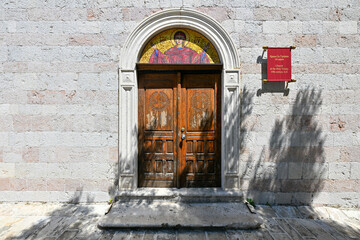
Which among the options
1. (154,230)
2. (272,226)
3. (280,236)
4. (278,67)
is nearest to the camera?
(280,236)

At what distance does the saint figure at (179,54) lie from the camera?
13.1 feet

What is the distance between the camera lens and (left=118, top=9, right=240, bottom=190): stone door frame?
12.6ft

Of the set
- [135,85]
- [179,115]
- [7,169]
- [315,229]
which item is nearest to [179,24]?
[135,85]

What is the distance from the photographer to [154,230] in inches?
124

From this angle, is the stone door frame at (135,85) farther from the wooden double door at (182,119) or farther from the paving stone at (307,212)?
the paving stone at (307,212)

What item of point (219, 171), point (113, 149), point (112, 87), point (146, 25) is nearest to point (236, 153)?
A: point (219, 171)

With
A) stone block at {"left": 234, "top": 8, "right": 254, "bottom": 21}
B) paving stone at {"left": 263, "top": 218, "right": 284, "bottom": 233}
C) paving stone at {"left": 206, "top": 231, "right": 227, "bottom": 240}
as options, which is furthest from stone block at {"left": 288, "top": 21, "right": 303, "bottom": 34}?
paving stone at {"left": 206, "top": 231, "right": 227, "bottom": 240}

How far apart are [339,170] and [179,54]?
163 inches

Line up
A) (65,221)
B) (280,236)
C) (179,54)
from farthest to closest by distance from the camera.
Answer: (179,54) < (65,221) < (280,236)

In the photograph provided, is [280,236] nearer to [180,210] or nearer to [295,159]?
[295,159]

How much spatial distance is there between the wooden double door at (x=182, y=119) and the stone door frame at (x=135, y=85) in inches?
8.9

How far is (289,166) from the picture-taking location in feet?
12.8

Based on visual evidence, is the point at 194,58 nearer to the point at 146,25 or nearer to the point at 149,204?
the point at 146,25

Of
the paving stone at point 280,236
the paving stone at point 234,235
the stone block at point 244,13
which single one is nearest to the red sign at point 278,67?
the stone block at point 244,13
